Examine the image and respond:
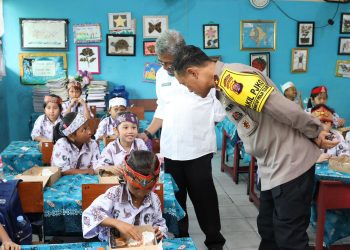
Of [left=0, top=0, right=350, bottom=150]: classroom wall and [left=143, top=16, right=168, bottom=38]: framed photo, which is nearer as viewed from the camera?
[left=0, top=0, right=350, bottom=150]: classroom wall

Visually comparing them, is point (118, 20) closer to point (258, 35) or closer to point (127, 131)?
point (258, 35)

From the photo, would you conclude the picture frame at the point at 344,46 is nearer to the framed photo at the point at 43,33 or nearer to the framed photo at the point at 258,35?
the framed photo at the point at 258,35

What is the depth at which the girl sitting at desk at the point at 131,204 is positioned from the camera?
5.27 ft

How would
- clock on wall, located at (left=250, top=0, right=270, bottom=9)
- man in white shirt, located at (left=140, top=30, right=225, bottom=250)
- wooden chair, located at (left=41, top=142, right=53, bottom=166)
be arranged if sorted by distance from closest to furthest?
man in white shirt, located at (left=140, top=30, right=225, bottom=250), wooden chair, located at (left=41, top=142, right=53, bottom=166), clock on wall, located at (left=250, top=0, right=270, bottom=9)

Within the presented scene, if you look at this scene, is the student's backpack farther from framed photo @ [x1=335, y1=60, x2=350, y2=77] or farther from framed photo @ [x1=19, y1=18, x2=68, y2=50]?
framed photo @ [x1=335, y1=60, x2=350, y2=77]

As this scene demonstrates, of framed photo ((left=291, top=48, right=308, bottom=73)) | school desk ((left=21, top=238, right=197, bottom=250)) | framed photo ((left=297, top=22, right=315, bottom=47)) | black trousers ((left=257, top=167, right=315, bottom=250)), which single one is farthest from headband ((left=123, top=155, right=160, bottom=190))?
framed photo ((left=297, top=22, right=315, bottom=47))

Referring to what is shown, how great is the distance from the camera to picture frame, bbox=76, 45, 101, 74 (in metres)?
5.66

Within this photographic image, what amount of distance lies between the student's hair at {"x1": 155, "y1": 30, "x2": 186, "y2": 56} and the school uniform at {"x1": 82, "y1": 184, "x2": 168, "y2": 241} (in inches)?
34.6

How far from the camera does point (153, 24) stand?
18.7 feet

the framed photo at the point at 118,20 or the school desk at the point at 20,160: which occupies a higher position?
the framed photo at the point at 118,20

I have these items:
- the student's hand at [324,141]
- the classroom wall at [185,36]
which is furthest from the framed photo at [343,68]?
the student's hand at [324,141]

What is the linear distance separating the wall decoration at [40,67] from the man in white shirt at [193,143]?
3335mm

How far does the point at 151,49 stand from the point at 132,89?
0.69m

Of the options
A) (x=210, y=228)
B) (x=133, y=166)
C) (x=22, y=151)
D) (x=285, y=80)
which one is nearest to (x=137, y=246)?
(x=133, y=166)
